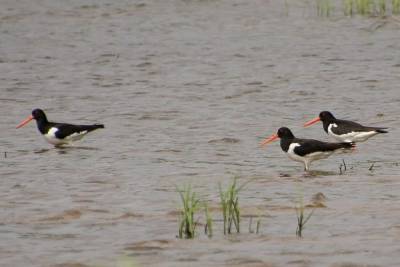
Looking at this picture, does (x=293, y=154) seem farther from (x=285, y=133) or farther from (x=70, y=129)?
(x=70, y=129)

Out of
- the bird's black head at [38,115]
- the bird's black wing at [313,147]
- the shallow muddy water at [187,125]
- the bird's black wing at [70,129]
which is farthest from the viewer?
the bird's black head at [38,115]

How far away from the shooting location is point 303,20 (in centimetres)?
2880

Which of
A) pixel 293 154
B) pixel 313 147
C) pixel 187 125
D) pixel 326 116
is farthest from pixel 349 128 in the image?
pixel 187 125

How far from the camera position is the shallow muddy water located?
10.5 metres

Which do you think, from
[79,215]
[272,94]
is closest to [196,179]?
[79,215]

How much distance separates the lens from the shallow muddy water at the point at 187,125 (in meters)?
10.5

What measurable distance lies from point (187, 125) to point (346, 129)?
9.84 feet

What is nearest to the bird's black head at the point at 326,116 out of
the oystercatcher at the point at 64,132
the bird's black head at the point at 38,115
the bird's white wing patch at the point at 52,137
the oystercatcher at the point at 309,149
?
the oystercatcher at the point at 309,149

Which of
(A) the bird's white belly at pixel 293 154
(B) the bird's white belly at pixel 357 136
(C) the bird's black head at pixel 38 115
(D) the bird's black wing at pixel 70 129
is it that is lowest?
(B) the bird's white belly at pixel 357 136

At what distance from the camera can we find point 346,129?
56.6 ft

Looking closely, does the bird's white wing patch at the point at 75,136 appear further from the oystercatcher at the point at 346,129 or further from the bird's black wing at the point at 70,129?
the oystercatcher at the point at 346,129

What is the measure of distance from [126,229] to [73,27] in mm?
18346

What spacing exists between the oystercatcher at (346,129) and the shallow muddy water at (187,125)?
258mm

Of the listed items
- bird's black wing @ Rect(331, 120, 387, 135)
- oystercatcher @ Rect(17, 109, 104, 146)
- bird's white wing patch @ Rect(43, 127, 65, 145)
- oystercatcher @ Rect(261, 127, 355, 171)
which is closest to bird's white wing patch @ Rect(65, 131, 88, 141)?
oystercatcher @ Rect(17, 109, 104, 146)
